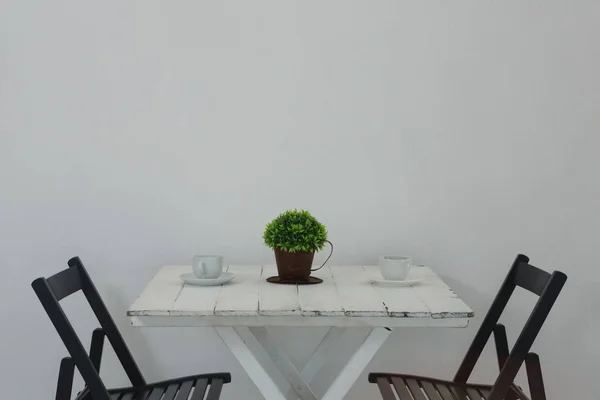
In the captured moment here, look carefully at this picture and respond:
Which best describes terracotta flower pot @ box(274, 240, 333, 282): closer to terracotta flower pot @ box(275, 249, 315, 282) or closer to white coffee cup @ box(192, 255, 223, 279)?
terracotta flower pot @ box(275, 249, 315, 282)

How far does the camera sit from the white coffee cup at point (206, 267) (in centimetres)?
250

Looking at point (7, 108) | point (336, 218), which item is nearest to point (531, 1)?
point (336, 218)

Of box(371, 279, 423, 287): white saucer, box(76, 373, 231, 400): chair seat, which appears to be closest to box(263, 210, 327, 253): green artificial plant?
box(371, 279, 423, 287): white saucer

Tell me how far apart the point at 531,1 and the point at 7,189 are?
7.61 feet

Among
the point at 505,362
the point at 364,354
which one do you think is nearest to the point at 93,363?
the point at 364,354

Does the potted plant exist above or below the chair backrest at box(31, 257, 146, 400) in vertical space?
above

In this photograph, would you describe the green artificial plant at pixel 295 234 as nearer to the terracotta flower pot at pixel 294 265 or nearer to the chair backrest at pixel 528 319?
the terracotta flower pot at pixel 294 265

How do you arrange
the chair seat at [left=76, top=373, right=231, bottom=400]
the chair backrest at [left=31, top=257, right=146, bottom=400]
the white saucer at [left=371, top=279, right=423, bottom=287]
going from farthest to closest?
the white saucer at [left=371, top=279, right=423, bottom=287], the chair seat at [left=76, top=373, right=231, bottom=400], the chair backrest at [left=31, top=257, right=146, bottom=400]

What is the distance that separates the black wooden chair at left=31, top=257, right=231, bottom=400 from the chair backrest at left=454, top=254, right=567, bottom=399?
883mm

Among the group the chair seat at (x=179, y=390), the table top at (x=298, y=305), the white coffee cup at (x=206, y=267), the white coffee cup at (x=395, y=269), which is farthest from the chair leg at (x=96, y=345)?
the white coffee cup at (x=395, y=269)

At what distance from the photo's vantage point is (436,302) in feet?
7.45

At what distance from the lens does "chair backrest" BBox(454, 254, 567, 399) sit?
7.05 ft

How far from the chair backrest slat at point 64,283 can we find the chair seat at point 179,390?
13.1 inches

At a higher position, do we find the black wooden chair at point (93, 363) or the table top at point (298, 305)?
the table top at point (298, 305)
